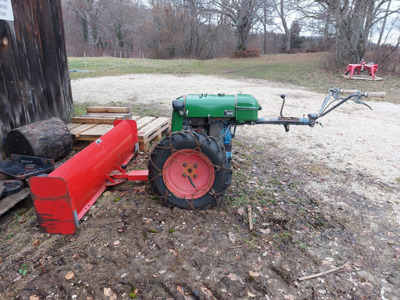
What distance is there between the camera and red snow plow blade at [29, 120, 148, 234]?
8.31 ft

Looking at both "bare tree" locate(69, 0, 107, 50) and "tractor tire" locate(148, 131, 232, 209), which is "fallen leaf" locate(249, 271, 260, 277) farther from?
"bare tree" locate(69, 0, 107, 50)

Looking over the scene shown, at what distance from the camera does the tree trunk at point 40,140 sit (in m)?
3.79

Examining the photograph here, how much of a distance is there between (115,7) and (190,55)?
16.1 m

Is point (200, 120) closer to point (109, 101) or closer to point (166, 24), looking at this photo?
point (109, 101)

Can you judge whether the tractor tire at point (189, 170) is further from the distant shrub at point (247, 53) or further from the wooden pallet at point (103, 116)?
the distant shrub at point (247, 53)

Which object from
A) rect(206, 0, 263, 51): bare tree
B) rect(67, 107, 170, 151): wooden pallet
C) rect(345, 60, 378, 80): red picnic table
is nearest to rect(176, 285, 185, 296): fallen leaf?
rect(67, 107, 170, 151): wooden pallet

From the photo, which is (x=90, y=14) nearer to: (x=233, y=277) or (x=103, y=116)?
(x=103, y=116)

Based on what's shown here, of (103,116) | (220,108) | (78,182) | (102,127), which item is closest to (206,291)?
(78,182)

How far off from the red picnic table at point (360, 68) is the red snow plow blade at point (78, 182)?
12.9m

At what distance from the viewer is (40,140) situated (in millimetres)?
3889

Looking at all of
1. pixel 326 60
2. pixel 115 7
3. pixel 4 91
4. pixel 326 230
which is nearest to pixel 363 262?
pixel 326 230

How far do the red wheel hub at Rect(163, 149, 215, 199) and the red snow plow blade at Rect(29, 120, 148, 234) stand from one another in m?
0.45

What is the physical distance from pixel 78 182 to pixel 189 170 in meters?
1.10

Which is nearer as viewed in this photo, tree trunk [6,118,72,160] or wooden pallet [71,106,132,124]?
tree trunk [6,118,72,160]
